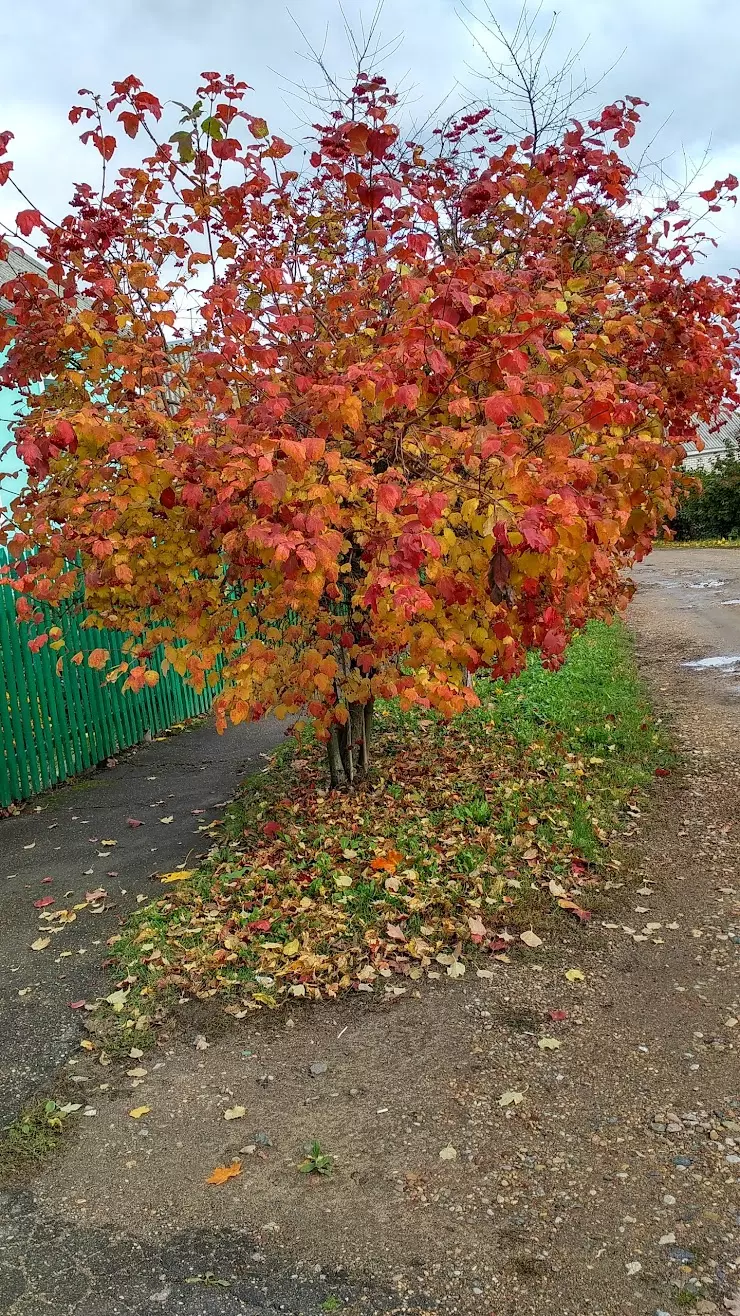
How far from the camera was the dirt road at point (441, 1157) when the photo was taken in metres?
2.49

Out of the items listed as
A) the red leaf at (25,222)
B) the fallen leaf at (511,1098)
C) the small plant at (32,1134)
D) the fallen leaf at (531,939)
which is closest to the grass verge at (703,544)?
the fallen leaf at (531,939)

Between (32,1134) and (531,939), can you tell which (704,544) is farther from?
(32,1134)

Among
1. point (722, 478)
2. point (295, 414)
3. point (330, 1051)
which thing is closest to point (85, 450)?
point (295, 414)

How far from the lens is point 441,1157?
2971mm

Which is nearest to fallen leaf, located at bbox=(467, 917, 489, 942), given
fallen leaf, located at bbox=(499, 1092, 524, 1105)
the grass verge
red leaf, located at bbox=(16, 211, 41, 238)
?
fallen leaf, located at bbox=(499, 1092, 524, 1105)

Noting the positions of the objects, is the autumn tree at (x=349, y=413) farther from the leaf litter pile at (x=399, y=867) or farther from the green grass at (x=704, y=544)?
the green grass at (x=704, y=544)

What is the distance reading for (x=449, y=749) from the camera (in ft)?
22.0

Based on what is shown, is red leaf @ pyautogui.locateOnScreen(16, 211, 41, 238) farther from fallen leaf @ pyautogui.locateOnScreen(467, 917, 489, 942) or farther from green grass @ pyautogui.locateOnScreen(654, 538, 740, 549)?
green grass @ pyautogui.locateOnScreen(654, 538, 740, 549)

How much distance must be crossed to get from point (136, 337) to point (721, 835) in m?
4.28

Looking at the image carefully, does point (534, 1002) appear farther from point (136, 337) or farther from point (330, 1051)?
point (136, 337)

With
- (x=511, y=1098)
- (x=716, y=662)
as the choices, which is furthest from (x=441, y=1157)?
(x=716, y=662)

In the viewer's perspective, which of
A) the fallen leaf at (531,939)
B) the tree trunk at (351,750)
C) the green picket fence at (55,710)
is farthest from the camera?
the green picket fence at (55,710)

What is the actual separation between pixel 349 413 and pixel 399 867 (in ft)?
8.07

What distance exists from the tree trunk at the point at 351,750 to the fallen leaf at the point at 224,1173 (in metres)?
3.06
